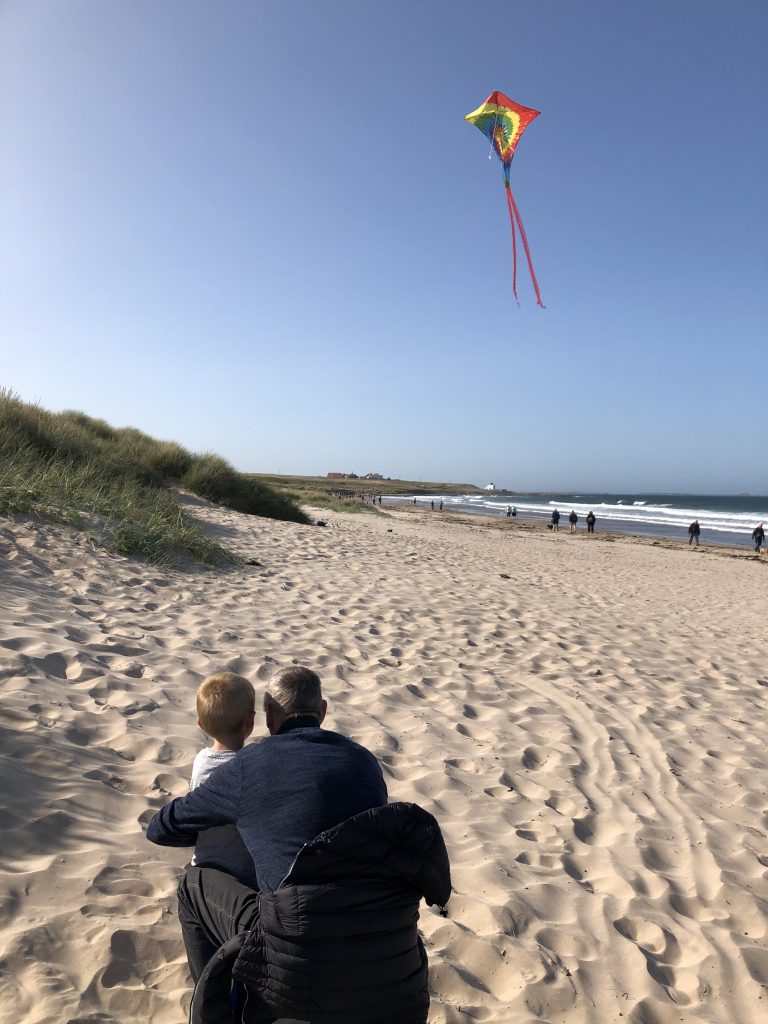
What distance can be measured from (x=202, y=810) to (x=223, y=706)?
35 centimetres

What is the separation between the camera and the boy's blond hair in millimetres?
2258

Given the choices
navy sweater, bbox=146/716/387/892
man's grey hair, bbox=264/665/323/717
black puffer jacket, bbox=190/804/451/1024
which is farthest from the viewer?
man's grey hair, bbox=264/665/323/717

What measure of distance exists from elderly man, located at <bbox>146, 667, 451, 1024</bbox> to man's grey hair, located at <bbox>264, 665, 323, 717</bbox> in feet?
0.26

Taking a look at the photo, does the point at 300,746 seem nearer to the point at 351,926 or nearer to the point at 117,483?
the point at 351,926

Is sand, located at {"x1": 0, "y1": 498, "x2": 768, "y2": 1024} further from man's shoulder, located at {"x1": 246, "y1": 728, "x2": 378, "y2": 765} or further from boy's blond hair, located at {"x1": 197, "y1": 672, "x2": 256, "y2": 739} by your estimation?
man's shoulder, located at {"x1": 246, "y1": 728, "x2": 378, "y2": 765}

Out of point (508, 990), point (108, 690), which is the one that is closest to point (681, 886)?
point (508, 990)

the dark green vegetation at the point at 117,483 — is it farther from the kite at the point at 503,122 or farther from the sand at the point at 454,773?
the kite at the point at 503,122

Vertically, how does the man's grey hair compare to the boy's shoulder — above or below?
above

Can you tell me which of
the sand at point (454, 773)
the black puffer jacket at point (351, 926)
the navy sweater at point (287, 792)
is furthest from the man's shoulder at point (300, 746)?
the sand at point (454, 773)

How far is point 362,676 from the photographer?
5.37m

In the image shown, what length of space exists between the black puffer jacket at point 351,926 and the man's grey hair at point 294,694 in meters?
0.46

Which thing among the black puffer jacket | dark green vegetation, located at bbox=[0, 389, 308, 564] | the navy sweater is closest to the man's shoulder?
the navy sweater

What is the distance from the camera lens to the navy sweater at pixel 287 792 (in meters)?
1.78

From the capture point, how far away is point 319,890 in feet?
5.40
